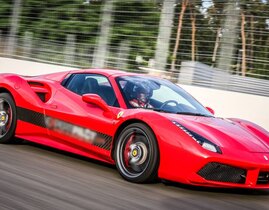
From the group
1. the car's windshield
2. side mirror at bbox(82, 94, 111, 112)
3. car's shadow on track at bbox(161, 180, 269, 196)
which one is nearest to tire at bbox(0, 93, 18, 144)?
side mirror at bbox(82, 94, 111, 112)

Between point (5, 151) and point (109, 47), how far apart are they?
5827 mm

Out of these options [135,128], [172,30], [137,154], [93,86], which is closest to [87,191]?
[137,154]

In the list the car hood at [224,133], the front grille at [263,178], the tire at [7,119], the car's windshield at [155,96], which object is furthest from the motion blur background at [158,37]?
the tire at [7,119]

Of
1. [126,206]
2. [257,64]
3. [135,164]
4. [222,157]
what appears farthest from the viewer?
[257,64]

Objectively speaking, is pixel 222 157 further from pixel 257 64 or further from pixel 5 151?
pixel 257 64

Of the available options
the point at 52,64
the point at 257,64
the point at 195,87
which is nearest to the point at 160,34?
the point at 195,87

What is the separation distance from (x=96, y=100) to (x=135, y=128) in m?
0.62

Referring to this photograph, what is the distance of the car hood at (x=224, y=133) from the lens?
4.98 meters

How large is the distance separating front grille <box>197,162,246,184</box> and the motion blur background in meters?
4.22

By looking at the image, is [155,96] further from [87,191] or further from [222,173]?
[87,191]

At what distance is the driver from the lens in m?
5.64

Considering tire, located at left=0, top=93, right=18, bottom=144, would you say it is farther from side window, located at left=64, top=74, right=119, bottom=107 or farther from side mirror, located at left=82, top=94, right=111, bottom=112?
side mirror, located at left=82, top=94, right=111, bottom=112

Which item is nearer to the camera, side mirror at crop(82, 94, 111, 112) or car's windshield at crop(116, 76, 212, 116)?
side mirror at crop(82, 94, 111, 112)

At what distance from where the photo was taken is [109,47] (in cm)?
1162
